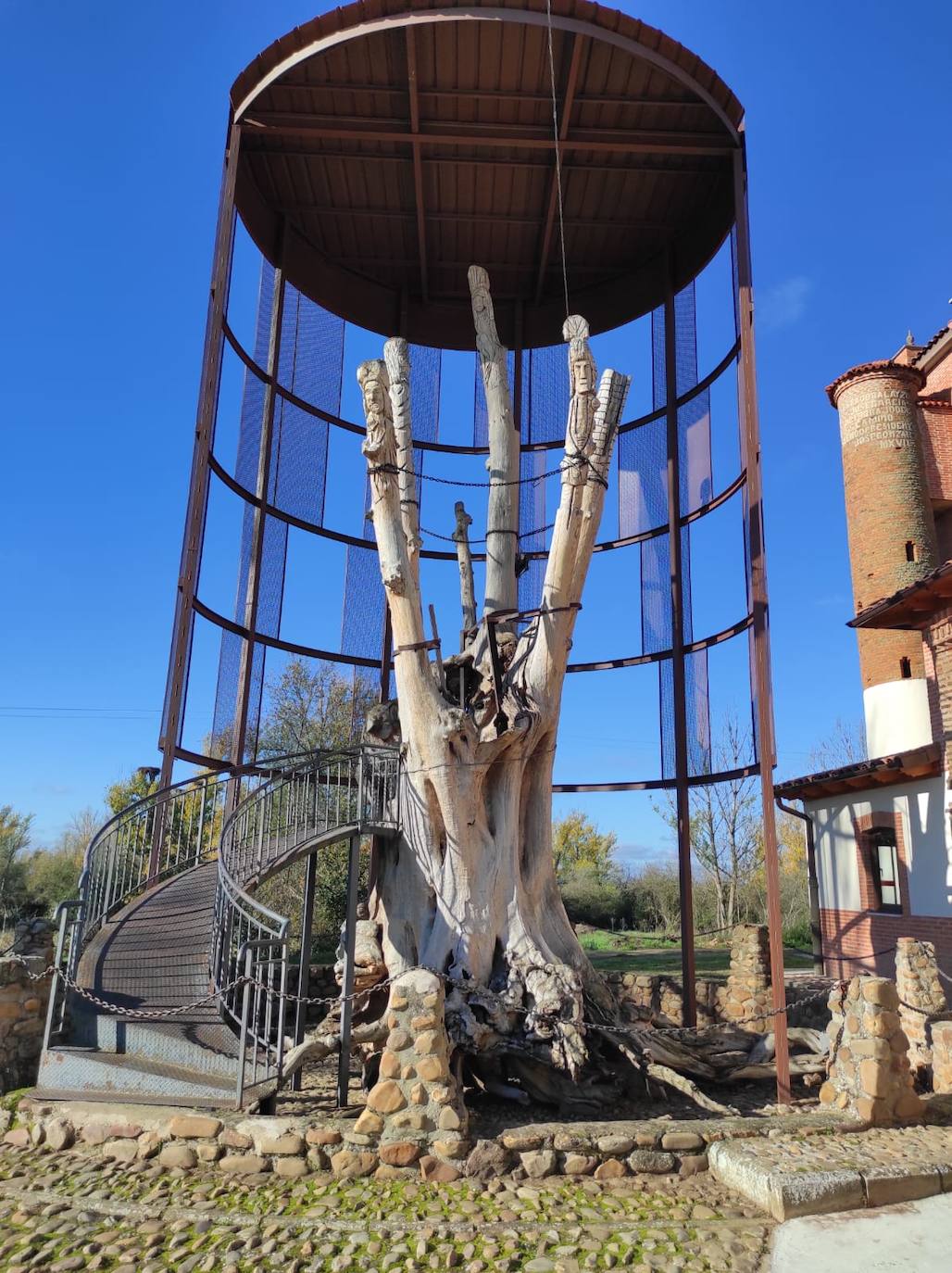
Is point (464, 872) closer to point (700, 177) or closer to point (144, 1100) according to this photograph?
point (144, 1100)

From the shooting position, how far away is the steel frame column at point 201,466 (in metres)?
9.22

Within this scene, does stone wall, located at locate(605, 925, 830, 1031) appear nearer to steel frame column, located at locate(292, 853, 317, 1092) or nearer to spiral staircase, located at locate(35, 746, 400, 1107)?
steel frame column, located at locate(292, 853, 317, 1092)

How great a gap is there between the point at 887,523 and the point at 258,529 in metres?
13.8

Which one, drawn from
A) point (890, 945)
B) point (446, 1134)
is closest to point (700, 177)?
point (890, 945)

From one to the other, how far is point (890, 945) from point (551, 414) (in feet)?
30.1

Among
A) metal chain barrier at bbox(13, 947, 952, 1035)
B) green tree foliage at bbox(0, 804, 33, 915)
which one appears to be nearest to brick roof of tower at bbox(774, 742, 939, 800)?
metal chain barrier at bbox(13, 947, 952, 1035)

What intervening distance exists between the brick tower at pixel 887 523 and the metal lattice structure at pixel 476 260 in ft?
26.3

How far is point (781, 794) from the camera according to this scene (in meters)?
14.6

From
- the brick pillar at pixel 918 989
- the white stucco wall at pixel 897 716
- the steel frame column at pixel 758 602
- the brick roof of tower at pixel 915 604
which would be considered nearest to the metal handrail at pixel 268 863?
the steel frame column at pixel 758 602

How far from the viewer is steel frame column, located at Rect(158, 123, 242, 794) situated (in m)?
9.22

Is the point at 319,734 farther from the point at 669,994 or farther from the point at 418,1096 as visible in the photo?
the point at 418,1096

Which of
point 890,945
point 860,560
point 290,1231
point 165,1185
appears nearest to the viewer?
point 290,1231

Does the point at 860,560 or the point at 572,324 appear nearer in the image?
the point at 572,324

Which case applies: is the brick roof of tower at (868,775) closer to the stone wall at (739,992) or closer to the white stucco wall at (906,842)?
the white stucco wall at (906,842)
